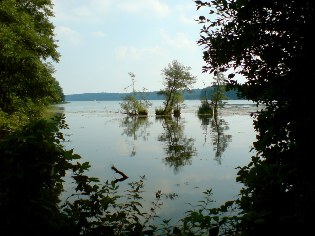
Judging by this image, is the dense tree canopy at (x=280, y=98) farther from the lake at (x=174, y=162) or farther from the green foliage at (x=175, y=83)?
the green foliage at (x=175, y=83)

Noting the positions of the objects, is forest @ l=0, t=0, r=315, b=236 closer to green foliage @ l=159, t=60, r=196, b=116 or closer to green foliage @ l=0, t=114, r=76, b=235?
green foliage @ l=0, t=114, r=76, b=235


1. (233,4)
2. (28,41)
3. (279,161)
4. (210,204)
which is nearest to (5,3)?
(28,41)

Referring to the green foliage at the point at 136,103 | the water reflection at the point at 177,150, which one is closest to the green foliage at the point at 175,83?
the green foliage at the point at 136,103

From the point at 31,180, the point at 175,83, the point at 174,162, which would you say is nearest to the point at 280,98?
the point at 31,180

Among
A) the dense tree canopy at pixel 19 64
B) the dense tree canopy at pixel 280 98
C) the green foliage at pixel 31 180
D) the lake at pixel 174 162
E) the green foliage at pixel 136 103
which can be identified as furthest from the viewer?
the green foliage at pixel 136 103

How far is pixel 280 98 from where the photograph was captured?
168 inches

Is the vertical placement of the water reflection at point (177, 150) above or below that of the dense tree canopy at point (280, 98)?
below

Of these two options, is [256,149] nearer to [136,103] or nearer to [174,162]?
[174,162]

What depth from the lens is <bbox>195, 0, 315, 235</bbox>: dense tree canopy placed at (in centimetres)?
392

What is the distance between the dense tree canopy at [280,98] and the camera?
154 inches

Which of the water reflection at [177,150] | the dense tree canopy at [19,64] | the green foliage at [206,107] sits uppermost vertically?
the dense tree canopy at [19,64]

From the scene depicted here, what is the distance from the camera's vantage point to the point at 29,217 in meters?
3.28

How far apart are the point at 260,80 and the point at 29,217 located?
407cm

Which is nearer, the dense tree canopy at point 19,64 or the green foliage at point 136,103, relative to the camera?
the dense tree canopy at point 19,64
